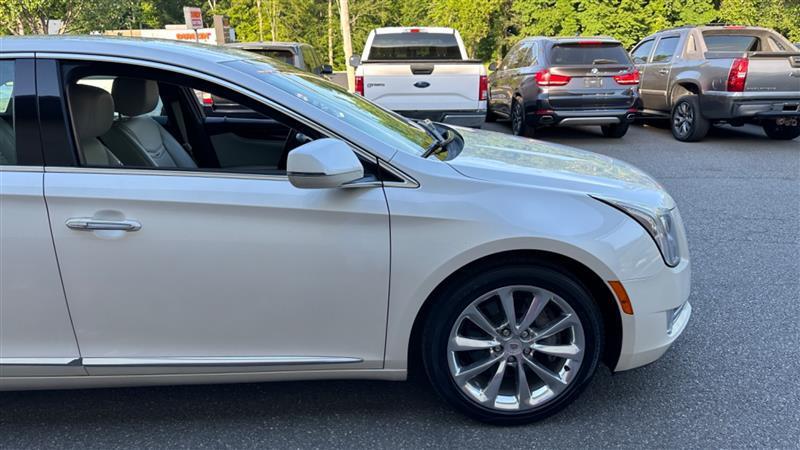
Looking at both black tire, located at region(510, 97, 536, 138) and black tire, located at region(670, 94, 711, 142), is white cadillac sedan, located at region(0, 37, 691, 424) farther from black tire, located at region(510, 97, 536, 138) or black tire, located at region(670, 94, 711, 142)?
black tire, located at region(670, 94, 711, 142)

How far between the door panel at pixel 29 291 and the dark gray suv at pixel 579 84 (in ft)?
27.3

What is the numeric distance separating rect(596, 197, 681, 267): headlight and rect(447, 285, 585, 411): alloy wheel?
463 mm

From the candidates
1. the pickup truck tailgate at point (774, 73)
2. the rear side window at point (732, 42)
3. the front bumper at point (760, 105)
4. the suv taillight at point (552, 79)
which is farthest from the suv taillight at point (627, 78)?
the pickup truck tailgate at point (774, 73)

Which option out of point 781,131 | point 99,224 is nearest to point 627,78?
point 781,131

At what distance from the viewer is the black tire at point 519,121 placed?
33.3 ft

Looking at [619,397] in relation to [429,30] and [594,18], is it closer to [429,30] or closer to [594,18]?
[429,30]

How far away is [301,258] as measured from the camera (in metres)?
2.39

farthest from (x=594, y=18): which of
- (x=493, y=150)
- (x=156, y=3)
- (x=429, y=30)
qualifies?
(x=156, y=3)

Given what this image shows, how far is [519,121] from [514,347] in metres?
8.21

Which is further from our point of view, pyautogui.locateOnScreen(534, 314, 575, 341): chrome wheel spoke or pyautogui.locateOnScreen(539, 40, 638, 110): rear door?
pyautogui.locateOnScreen(539, 40, 638, 110): rear door

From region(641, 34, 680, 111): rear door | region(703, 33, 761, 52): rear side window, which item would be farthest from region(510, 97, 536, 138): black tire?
region(703, 33, 761, 52): rear side window

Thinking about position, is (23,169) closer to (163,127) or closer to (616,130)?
(163,127)

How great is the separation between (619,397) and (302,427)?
58.4 inches

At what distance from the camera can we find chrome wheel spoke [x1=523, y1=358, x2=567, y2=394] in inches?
104
